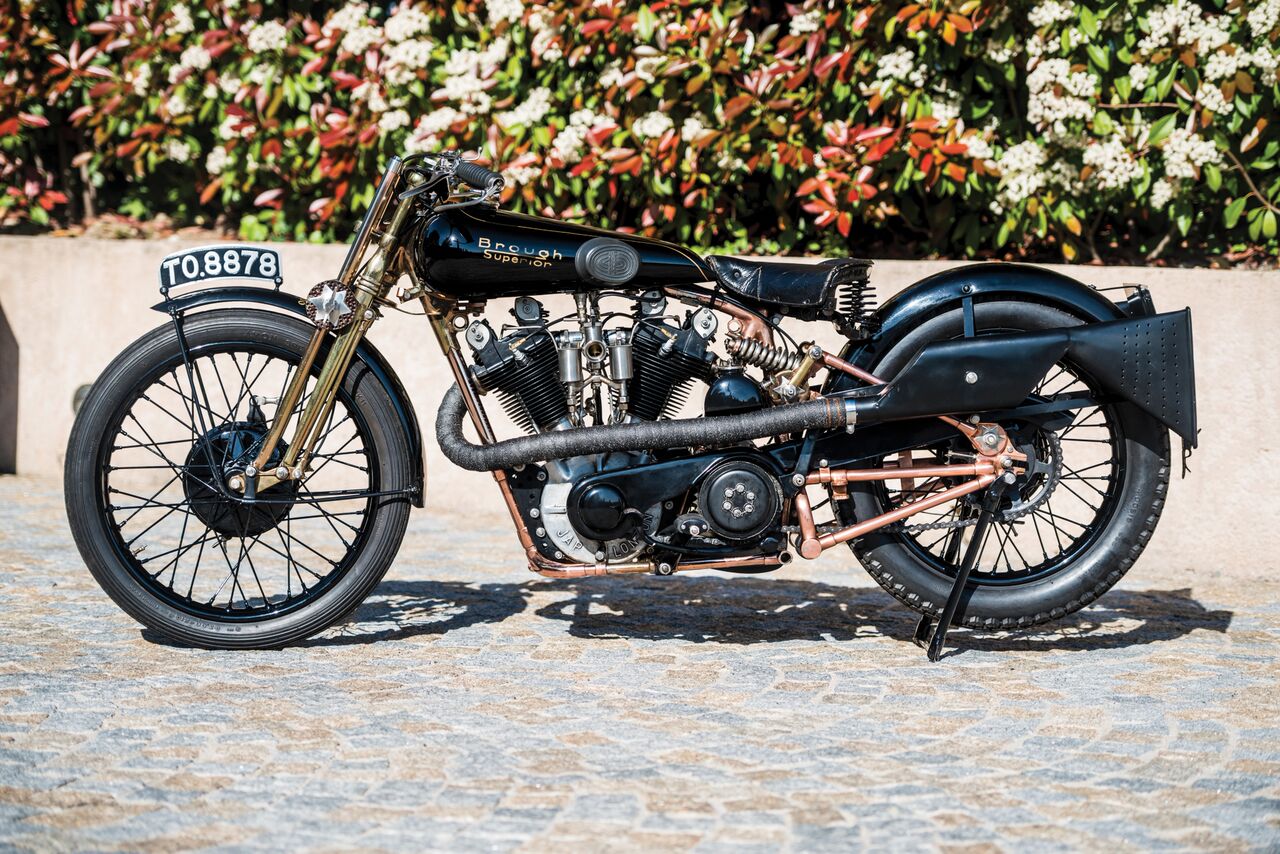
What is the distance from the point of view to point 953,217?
20.4 ft

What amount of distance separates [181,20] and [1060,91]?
4.21 metres

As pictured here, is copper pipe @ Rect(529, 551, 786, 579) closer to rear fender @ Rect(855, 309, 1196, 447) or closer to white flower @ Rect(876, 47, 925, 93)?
rear fender @ Rect(855, 309, 1196, 447)

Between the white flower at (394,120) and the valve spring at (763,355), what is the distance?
3.00m

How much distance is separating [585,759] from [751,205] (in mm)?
3791

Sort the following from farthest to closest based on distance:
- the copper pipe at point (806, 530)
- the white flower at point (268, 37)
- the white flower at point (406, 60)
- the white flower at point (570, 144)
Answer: the white flower at point (268, 37) < the white flower at point (406, 60) < the white flower at point (570, 144) < the copper pipe at point (806, 530)

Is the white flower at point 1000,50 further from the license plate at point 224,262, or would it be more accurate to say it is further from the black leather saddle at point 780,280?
the license plate at point 224,262

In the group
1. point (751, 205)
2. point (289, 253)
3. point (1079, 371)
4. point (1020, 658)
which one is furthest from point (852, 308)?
point (289, 253)

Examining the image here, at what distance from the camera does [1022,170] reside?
5711 mm

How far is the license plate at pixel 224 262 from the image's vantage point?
13.7ft

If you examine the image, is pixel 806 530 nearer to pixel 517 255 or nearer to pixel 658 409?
pixel 658 409

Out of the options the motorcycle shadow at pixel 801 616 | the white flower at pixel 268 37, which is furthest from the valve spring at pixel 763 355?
the white flower at pixel 268 37

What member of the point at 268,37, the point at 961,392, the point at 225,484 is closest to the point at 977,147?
the point at 961,392

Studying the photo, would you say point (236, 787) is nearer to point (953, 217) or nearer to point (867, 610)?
point (867, 610)

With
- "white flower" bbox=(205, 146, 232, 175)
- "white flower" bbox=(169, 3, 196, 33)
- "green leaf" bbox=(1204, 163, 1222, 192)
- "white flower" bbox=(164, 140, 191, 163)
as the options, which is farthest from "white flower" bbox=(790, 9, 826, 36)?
"white flower" bbox=(164, 140, 191, 163)
